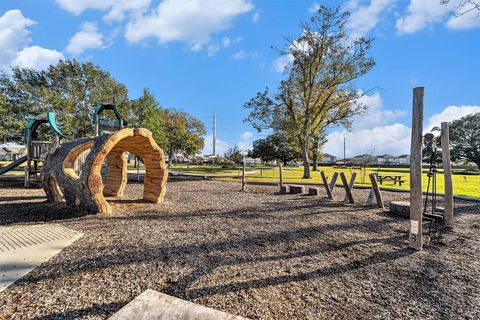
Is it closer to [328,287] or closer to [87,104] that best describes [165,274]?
[328,287]

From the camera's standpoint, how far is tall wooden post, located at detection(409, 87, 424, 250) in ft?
13.2

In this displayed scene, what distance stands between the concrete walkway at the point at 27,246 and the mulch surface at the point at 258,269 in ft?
0.63

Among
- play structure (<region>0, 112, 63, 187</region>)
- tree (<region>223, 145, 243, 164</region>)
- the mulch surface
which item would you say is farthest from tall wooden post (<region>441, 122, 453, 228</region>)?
tree (<region>223, 145, 243, 164</region>)

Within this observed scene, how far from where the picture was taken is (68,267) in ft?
10.3

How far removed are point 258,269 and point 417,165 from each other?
3182 mm

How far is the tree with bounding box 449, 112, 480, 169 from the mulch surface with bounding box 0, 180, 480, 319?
52.8 meters

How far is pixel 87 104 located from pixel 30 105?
3793 mm

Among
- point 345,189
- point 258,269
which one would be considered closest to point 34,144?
point 258,269

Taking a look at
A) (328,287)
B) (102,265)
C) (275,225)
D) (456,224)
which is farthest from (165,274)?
(456,224)

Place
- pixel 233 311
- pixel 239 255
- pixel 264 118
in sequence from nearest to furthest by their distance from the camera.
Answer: pixel 233 311
pixel 239 255
pixel 264 118

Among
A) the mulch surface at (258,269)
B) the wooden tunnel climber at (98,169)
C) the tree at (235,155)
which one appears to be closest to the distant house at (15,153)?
the tree at (235,155)

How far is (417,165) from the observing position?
4.03 meters

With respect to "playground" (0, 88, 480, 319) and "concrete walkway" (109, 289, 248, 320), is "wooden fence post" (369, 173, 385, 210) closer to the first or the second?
"playground" (0, 88, 480, 319)

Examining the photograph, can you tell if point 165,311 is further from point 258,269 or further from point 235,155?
point 235,155
